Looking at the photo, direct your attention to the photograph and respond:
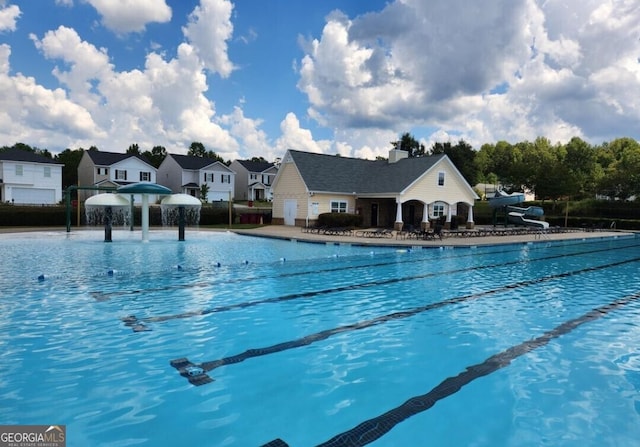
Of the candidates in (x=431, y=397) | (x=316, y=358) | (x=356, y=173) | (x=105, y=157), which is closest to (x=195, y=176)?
(x=105, y=157)

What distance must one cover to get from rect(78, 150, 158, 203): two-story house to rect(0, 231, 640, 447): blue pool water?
134 ft

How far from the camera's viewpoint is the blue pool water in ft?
14.1

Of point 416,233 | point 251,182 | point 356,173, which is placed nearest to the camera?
point 416,233

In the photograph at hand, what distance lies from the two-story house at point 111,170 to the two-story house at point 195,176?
3.34 m

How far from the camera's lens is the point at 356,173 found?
117 feet

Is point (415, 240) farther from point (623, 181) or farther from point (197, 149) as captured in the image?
point (197, 149)

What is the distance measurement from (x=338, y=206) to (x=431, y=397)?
92.3ft

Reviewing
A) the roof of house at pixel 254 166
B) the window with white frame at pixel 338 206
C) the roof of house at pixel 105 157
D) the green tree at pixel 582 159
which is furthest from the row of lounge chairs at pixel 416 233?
the green tree at pixel 582 159

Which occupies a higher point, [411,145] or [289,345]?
[411,145]

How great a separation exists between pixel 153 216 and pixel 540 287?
29.6 meters

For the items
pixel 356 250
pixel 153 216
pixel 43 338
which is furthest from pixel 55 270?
pixel 153 216

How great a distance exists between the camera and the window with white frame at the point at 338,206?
32.7 metres

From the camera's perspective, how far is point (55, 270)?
490 inches

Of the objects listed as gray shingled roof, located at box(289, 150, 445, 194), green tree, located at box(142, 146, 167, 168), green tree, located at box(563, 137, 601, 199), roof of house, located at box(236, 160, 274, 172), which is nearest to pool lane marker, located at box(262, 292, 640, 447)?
gray shingled roof, located at box(289, 150, 445, 194)
